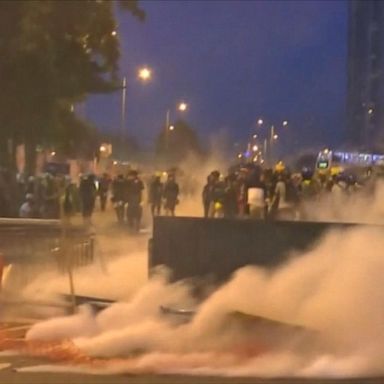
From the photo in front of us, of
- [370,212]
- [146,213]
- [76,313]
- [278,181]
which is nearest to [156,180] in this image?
[146,213]

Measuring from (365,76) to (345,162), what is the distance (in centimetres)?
1004

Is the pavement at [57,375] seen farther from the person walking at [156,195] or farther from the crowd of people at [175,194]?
the person walking at [156,195]

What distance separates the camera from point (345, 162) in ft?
107

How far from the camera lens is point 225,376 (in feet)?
32.0

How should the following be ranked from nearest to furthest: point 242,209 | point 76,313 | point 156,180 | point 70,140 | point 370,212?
point 76,313 → point 370,212 → point 242,209 → point 156,180 → point 70,140

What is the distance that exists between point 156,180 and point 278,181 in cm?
703

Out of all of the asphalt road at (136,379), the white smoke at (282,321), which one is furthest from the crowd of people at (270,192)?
the asphalt road at (136,379)

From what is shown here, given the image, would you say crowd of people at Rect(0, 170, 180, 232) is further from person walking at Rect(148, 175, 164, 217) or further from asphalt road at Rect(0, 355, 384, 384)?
asphalt road at Rect(0, 355, 384, 384)

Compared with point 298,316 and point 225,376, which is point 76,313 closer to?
point 298,316

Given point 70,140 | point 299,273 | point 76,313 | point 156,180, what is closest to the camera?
point 299,273

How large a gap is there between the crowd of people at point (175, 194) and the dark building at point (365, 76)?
2209mm

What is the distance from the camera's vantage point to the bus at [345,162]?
2637cm

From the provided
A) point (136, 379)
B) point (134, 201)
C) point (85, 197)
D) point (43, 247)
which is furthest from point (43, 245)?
point (85, 197)

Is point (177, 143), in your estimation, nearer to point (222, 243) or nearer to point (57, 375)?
point (222, 243)
